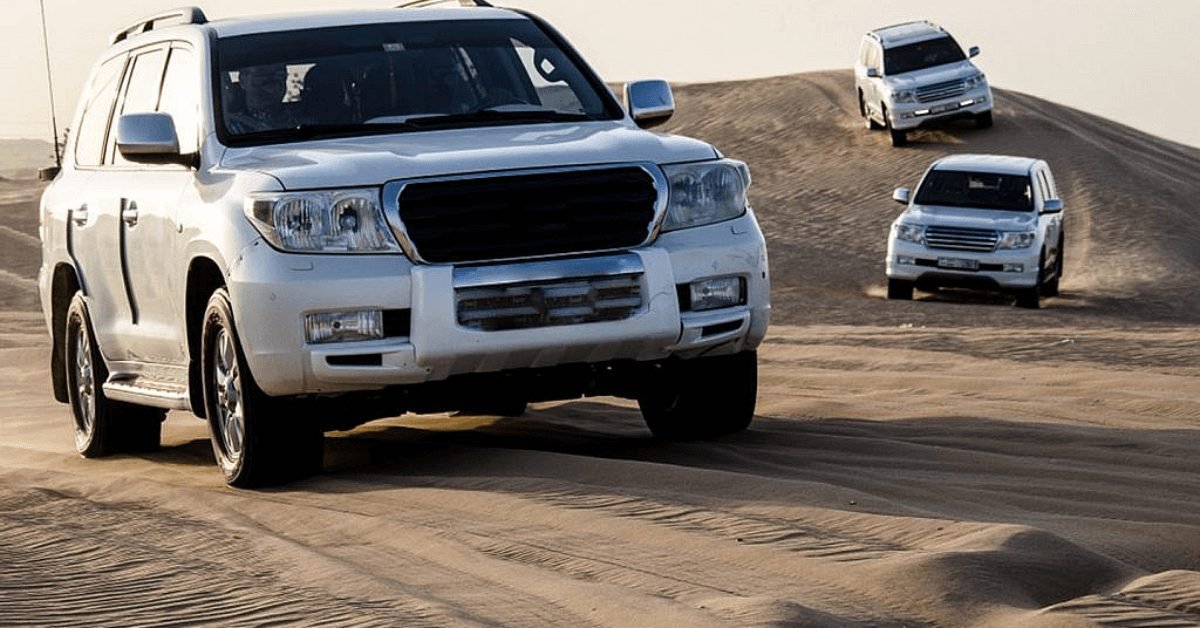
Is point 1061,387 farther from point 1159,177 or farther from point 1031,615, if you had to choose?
point 1159,177

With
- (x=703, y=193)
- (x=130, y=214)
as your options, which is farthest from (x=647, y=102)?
(x=130, y=214)

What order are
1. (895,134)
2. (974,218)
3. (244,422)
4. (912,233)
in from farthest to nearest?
(895,134) → (912,233) → (974,218) → (244,422)

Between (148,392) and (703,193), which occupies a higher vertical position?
(703,193)

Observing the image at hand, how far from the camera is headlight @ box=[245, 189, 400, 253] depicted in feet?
27.4

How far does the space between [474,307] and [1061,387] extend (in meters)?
4.38

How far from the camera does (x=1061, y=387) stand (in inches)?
460

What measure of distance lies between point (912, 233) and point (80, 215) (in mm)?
14716

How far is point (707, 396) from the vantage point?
9.52 meters

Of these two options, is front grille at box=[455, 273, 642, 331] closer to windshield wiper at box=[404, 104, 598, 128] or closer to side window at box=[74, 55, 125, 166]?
windshield wiper at box=[404, 104, 598, 128]

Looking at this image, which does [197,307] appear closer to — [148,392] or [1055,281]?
[148,392]

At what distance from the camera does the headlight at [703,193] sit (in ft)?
28.8

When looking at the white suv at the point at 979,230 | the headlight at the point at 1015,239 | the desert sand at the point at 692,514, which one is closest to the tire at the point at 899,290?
the white suv at the point at 979,230

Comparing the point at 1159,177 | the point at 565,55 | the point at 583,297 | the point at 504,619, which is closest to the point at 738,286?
the point at 583,297

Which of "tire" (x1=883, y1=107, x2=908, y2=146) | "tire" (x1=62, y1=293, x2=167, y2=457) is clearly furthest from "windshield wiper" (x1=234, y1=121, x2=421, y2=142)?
"tire" (x1=883, y1=107, x2=908, y2=146)
